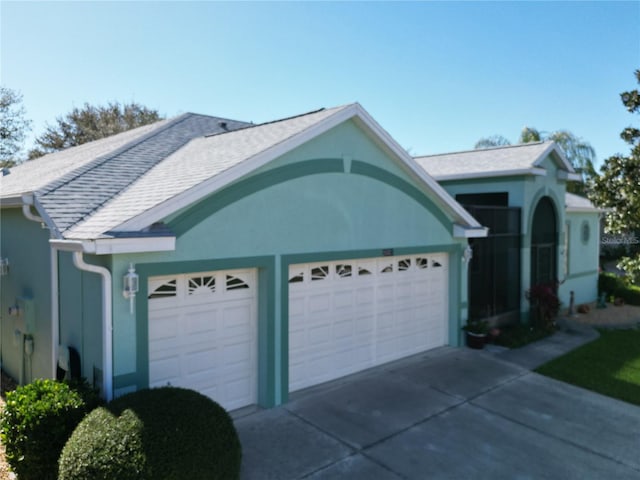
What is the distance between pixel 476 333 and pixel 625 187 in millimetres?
4775

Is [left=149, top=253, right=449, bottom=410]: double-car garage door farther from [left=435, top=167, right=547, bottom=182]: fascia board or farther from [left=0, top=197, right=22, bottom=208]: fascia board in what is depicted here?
[left=435, top=167, right=547, bottom=182]: fascia board

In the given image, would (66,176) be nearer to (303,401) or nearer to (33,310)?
(33,310)

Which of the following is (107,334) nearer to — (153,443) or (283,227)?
(153,443)

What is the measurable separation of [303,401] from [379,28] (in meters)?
9.28

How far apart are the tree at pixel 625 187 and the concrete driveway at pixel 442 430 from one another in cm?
396

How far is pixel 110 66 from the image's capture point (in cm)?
1647

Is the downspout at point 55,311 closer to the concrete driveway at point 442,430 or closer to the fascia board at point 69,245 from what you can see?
the fascia board at point 69,245

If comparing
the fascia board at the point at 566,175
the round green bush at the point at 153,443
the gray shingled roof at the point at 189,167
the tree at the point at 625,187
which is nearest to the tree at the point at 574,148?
the fascia board at the point at 566,175

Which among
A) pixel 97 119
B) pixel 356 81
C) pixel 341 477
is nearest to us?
pixel 341 477

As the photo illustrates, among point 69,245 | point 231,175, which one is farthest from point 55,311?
point 231,175

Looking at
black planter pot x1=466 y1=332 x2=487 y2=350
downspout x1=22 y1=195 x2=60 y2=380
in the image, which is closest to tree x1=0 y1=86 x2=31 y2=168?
downspout x1=22 y1=195 x2=60 y2=380

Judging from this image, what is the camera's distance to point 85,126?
33781 mm

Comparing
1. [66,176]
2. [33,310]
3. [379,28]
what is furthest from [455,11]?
[33,310]

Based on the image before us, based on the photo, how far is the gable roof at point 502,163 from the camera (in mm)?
14219
